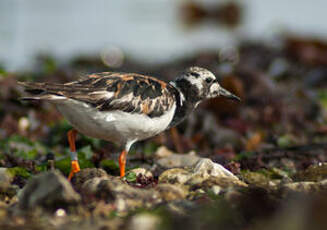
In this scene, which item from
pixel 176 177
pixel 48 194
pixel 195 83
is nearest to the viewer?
pixel 48 194

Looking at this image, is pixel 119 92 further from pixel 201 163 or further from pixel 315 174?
pixel 315 174

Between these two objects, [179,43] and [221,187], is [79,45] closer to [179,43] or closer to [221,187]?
[179,43]

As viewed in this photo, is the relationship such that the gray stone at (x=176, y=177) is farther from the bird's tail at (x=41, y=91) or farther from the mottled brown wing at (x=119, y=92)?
the bird's tail at (x=41, y=91)

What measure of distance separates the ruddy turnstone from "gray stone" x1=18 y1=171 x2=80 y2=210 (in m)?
1.01

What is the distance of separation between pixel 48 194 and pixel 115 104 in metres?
1.38

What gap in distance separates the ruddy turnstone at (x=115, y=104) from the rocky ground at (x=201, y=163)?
0.33m

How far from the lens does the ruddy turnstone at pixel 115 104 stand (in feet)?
14.2

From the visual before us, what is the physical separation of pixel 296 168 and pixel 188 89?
53.1 inches

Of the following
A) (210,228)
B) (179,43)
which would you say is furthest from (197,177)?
(179,43)

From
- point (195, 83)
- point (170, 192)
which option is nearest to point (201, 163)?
point (170, 192)

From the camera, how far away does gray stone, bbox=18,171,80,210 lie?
128 inches

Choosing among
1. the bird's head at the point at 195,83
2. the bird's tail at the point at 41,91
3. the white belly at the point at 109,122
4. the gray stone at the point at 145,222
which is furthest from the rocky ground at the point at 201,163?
the bird's head at the point at 195,83

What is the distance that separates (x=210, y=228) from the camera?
2957mm

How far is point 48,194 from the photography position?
10.7 ft
